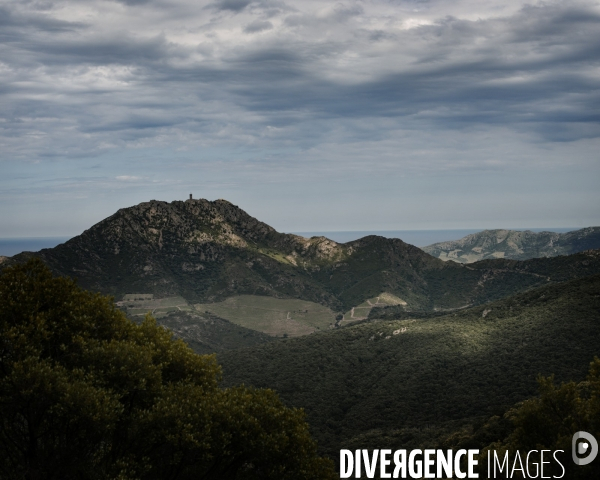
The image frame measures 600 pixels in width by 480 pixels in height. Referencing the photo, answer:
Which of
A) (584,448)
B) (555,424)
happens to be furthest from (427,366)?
(584,448)

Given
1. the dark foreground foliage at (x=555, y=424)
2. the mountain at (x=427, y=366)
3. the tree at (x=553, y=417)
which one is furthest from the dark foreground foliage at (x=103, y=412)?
the mountain at (x=427, y=366)

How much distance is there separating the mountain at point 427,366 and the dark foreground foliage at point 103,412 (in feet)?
178

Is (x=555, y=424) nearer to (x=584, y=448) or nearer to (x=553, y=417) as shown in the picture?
(x=553, y=417)

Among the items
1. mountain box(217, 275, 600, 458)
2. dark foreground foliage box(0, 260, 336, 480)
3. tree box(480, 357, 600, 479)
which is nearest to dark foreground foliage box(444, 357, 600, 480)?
tree box(480, 357, 600, 479)

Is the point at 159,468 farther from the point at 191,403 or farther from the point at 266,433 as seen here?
the point at 266,433

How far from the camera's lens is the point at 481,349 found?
5551 inches

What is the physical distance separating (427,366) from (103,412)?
12251cm

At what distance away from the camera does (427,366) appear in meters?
137

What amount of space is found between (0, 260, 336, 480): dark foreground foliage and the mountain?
54.4 metres

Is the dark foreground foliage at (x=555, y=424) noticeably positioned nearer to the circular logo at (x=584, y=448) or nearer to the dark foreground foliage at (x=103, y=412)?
the circular logo at (x=584, y=448)

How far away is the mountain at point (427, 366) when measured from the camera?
10788cm

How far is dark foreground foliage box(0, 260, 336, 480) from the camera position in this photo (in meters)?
25.2

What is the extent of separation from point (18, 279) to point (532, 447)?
3327cm

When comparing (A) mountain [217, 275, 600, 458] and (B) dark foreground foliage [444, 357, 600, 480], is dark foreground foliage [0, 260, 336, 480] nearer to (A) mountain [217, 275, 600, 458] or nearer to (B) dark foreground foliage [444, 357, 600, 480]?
(B) dark foreground foliage [444, 357, 600, 480]
